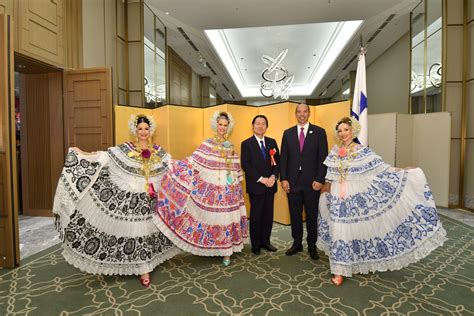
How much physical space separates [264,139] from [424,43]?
5138 mm

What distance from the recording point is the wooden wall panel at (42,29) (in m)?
3.73

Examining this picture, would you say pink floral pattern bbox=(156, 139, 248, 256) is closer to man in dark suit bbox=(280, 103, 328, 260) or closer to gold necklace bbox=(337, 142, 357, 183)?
man in dark suit bbox=(280, 103, 328, 260)

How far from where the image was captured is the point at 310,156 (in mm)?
2955

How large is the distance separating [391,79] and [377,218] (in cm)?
756

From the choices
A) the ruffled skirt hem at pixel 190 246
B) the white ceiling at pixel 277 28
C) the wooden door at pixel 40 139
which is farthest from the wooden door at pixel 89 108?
the ruffled skirt hem at pixel 190 246

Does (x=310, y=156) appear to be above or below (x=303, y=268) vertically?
above

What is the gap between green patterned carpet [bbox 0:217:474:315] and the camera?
82.4 inches

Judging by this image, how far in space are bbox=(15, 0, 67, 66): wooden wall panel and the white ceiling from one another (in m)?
1.78

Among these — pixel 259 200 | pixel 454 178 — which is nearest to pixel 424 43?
pixel 454 178

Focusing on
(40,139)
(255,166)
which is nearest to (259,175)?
(255,166)

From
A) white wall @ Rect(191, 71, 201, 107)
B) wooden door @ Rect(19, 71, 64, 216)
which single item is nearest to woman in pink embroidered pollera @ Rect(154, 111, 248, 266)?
wooden door @ Rect(19, 71, 64, 216)

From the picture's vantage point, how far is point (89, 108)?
4.45 metres

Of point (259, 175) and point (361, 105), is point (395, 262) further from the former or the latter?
point (361, 105)

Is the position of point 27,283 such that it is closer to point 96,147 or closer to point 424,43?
point 96,147
